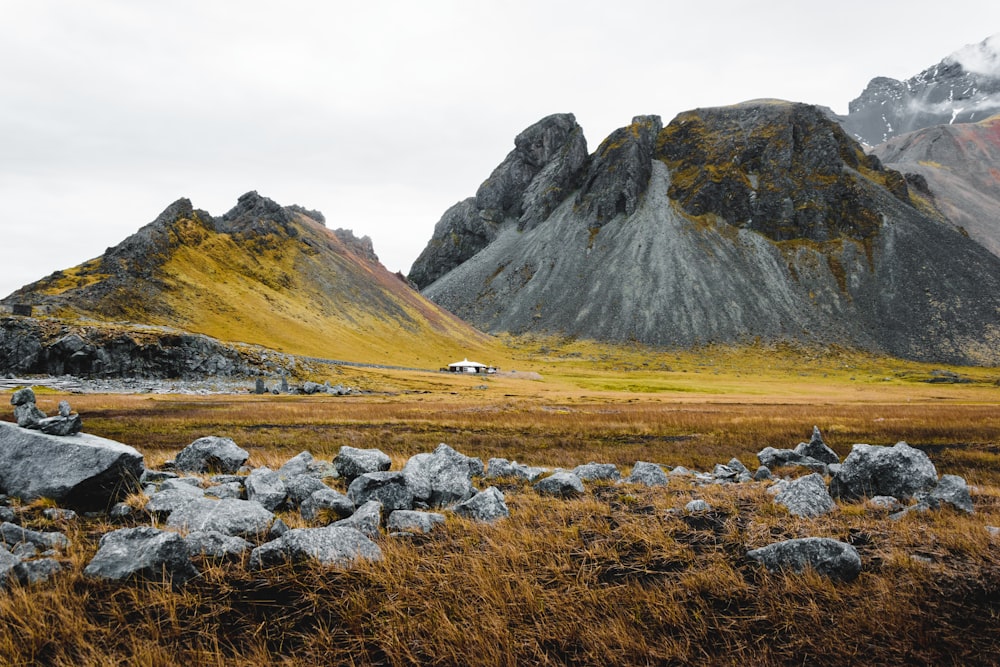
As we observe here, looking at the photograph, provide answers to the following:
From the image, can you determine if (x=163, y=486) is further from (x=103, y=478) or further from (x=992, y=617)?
(x=992, y=617)

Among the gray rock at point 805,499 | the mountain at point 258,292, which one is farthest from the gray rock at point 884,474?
the mountain at point 258,292

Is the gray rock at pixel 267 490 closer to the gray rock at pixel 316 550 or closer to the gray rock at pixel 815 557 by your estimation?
the gray rock at pixel 316 550

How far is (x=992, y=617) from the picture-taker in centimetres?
493

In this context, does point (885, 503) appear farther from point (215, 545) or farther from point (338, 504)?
point (215, 545)

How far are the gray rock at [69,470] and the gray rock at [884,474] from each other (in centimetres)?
1553

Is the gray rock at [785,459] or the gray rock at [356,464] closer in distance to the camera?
the gray rock at [356,464]

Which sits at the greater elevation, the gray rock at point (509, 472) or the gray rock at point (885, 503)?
the gray rock at point (885, 503)

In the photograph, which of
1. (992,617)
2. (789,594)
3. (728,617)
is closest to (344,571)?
(728,617)

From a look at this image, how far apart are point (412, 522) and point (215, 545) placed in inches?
115

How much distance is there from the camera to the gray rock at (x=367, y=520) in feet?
25.1

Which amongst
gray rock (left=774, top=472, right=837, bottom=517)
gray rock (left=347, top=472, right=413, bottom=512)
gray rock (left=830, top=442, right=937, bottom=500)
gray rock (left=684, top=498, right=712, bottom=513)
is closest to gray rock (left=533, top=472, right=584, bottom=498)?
gray rock (left=684, top=498, right=712, bottom=513)

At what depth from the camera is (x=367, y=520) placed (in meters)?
8.03

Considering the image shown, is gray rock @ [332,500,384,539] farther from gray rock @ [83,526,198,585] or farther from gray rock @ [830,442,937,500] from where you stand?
gray rock @ [830,442,937,500]

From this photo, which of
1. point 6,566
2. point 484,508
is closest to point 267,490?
point 6,566
